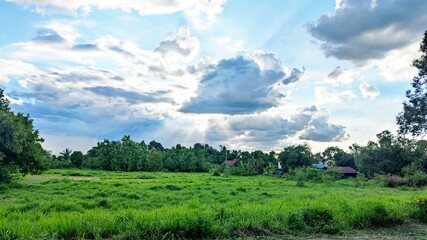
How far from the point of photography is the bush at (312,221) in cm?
781

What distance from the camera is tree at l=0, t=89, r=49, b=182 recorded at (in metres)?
21.4

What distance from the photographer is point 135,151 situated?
225ft

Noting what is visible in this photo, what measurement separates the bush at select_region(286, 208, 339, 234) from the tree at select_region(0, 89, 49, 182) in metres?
18.3

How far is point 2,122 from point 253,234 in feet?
62.3

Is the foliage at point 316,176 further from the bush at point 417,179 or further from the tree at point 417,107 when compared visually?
the tree at point 417,107

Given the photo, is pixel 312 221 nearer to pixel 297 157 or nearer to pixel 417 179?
pixel 417 179

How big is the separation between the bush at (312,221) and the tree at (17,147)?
1831 cm

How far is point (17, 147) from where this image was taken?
21797 mm

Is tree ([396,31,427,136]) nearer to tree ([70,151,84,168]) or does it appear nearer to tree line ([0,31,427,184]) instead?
tree line ([0,31,427,184])

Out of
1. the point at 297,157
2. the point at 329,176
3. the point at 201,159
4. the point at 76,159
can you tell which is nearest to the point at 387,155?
the point at 329,176

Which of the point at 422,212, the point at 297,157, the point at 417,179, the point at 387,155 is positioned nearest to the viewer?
the point at 422,212

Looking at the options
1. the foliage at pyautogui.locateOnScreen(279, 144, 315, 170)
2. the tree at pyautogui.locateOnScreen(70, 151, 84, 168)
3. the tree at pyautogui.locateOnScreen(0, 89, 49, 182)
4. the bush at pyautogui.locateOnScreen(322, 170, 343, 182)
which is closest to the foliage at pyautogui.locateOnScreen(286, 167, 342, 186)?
the bush at pyautogui.locateOnScreen(322, 170, 343, 182)

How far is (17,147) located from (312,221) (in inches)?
760

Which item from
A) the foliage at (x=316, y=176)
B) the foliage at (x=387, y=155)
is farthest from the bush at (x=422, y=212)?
the foliage at (x=387, y=155)
